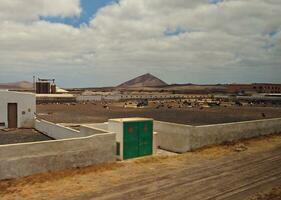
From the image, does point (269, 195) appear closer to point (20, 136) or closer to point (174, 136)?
point (174, 136)

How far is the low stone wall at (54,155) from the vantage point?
11773 mm

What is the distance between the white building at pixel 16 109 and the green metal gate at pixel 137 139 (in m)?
14.2

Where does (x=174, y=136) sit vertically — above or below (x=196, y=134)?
below

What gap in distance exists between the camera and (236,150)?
17.7m

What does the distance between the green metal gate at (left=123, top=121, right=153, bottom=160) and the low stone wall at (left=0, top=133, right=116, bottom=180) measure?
42.8 inches

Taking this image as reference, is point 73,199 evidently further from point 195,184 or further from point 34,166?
point 195,184

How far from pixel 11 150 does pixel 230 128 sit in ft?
43.4

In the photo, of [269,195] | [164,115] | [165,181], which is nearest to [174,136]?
[165,181]

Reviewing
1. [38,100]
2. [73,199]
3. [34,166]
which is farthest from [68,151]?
[38,100]

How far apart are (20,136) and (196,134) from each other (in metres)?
12.3

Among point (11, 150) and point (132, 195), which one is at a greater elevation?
point (11, 150)

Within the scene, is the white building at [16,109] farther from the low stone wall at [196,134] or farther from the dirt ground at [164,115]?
the low stone wall at [196,134]

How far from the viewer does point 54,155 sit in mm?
12867

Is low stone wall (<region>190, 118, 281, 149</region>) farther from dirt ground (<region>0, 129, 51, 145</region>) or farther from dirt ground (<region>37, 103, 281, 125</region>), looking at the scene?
dirt ground (<region>37, 103, 281, 125</region>)
